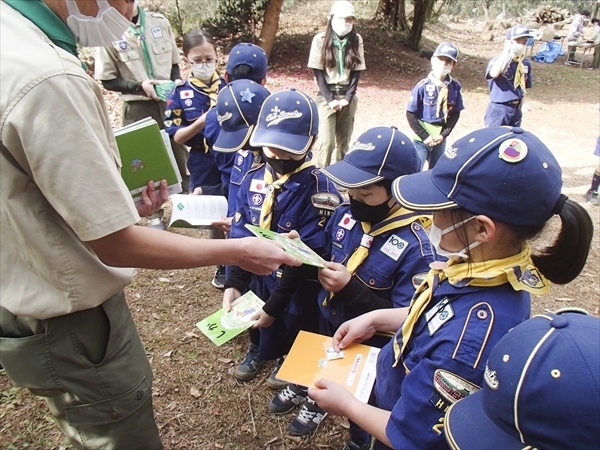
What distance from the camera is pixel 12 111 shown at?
1.19 meters

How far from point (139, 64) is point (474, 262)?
4283 mm

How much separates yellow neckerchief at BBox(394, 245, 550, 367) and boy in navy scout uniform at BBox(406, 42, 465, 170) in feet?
14.0

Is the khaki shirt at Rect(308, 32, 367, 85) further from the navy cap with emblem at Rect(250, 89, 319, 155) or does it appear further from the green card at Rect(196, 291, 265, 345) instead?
the green card at Rect(196, 291, 265, 345)

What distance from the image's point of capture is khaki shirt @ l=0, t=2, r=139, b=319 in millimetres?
1208

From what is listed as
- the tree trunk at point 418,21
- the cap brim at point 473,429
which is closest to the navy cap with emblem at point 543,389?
the cap brim at point 473,429

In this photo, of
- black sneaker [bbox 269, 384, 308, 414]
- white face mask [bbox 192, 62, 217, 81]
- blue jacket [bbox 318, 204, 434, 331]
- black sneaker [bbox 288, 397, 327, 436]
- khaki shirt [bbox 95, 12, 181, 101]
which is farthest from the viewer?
khaki shirt [bbox 95, 12, 181, 101]

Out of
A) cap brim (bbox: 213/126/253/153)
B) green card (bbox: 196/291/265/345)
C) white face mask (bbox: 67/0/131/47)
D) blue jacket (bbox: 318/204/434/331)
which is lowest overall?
green card (bbox: 196/291/265/345)

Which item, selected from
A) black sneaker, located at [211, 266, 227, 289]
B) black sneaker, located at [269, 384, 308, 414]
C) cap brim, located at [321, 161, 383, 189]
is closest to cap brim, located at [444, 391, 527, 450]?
cap brim, located at [321, 161, 383, 189]

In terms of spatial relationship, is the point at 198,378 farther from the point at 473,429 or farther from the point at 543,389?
the point at 543,389

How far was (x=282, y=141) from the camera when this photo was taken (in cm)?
251

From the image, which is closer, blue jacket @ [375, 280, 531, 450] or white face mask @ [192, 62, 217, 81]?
blue jacket @ [375, 280, 531, 450]

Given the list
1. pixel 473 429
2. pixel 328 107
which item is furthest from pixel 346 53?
pixel 473 429

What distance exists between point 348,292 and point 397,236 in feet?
1.21

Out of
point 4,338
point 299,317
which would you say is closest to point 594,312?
point 299,317
